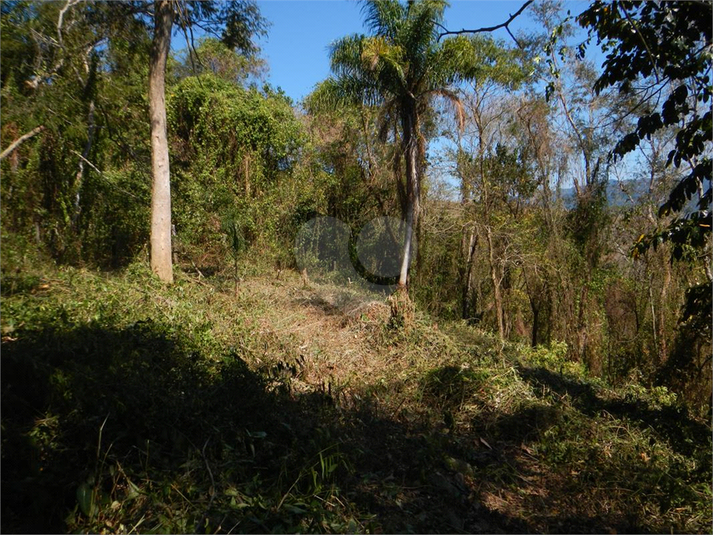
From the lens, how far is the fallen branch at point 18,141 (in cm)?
→ 576

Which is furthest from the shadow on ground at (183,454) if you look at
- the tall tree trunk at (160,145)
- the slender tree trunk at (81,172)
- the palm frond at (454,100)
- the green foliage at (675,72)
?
→ the palm frond at (454,100)

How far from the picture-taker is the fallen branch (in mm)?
5758

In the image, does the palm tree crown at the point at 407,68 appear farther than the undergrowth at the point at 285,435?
Yes

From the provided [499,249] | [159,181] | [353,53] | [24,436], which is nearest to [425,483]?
[24,436]

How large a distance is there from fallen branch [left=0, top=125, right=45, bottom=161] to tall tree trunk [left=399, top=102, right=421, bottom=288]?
7.15 meters

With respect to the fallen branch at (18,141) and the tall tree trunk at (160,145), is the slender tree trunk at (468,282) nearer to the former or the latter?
the tall tree trunk at (160,145)

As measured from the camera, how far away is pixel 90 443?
2.95 meters

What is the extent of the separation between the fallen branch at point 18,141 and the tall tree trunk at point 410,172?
23.5 feet

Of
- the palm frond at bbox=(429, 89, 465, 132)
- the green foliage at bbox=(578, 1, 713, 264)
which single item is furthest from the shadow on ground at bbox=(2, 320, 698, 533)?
the palm frond at bbox=(429, 89, 465, 132)

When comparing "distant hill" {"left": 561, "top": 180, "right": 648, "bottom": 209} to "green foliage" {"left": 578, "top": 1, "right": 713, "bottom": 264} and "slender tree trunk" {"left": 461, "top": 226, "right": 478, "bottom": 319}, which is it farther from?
"green foliage" {"left": 578, "top": 1, "right": 713, "bottom": 264}

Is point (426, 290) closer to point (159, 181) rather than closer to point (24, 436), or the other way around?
point (159, 181)

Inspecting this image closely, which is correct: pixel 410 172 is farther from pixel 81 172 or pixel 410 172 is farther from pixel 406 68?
pixel 81 172

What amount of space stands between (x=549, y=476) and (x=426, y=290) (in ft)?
36.3

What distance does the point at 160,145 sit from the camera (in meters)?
8.48
